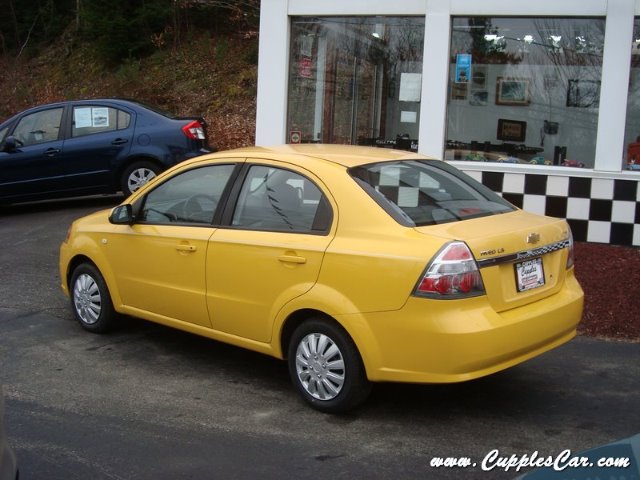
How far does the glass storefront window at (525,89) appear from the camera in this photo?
8.71m

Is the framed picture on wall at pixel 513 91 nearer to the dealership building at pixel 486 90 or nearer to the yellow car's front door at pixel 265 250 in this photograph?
the dealership building at pixel 486 90

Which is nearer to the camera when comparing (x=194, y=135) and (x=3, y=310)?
(x=3, y=310)

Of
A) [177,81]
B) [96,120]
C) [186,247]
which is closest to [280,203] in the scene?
[186,247]

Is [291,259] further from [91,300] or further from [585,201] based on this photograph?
[585,201]

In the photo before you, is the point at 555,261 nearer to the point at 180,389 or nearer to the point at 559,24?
the point at 180,389

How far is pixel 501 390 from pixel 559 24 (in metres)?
4.94

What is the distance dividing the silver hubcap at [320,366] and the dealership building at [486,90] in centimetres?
471

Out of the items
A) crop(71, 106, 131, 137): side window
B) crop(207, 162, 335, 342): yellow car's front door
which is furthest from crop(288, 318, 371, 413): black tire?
crop(71, 106, 131, 137): side window

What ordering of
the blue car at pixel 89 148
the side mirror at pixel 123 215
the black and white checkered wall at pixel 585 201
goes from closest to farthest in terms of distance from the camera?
the side mirror at pixel 123 215, the black and white checkered wall at pixel 585 201, the blue car at pixel 89 148

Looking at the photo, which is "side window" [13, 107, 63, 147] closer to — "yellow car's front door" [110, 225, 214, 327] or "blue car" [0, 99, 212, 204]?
"blue car" [0, 99, 212, 204]

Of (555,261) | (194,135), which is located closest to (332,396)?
(555,261)

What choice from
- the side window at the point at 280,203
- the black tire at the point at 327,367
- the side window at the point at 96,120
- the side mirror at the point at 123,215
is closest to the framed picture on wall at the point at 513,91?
the side window at the point at 280,203

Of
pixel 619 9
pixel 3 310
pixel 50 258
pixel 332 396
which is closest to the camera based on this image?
pixel 332 396

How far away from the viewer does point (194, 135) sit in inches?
452
